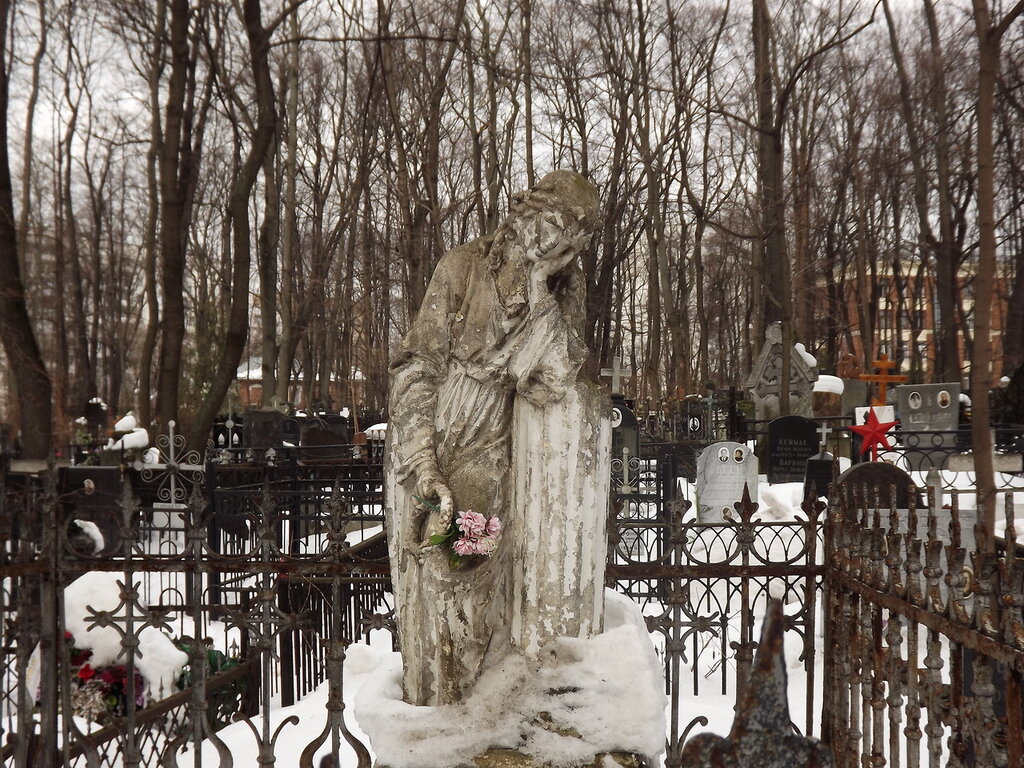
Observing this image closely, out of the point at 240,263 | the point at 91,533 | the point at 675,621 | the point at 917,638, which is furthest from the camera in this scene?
the point at 240,263

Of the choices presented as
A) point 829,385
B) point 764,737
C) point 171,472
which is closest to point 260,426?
point 171,472

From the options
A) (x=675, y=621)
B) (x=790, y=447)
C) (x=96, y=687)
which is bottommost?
(x=96, y=687)

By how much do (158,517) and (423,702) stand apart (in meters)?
10.0

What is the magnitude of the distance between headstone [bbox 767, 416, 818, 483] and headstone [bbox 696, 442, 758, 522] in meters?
2.48

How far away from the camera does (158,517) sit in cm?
1177

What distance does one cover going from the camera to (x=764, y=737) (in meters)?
1.29

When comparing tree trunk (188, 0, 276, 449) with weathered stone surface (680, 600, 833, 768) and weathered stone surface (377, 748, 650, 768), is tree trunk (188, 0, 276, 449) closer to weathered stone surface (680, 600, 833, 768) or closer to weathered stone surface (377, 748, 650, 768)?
weathered stone surface (377, 748, 650, 768)

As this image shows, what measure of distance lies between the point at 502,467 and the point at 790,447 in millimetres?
10909

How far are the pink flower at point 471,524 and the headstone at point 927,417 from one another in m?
11.7

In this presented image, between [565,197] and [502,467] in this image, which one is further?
[502,467]

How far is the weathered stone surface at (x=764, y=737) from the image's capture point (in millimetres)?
1277

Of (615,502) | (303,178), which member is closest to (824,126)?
(303,178)

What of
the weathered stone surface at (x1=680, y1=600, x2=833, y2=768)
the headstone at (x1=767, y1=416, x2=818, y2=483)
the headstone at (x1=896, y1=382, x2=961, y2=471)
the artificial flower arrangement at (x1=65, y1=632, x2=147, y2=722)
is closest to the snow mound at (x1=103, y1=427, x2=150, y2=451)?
the artificial flower arrangement at (x1=65, y1=632, x2=147, y2=722)

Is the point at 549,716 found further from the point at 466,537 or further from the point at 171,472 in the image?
the point at 171,472
